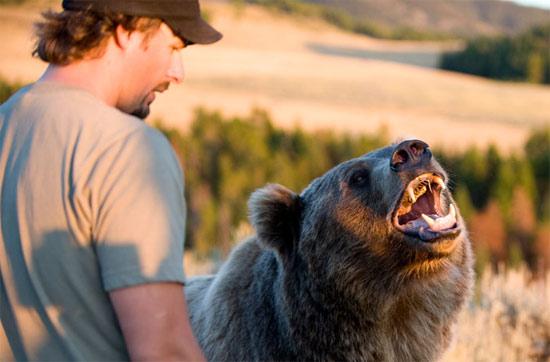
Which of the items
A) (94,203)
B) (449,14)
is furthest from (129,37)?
(449,14)

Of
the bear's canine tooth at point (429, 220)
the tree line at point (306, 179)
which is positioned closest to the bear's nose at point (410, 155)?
the bear's canine tooth at point (429, 220)

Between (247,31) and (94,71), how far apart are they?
58998mm

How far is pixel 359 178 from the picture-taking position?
Result: 3869 millimetres

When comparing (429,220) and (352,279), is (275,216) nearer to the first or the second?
(352,279)

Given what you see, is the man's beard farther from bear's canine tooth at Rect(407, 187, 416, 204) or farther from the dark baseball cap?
bear's canine tooth at Rect(407, 187, 416, 204)

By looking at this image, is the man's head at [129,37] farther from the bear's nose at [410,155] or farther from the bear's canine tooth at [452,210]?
the bear's canine tooth at [452,210]

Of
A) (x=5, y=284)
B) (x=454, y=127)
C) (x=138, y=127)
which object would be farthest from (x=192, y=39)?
(x=454, y=127)

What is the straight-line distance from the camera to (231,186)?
16062 mm

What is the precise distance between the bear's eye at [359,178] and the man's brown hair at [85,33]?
1.54 meters

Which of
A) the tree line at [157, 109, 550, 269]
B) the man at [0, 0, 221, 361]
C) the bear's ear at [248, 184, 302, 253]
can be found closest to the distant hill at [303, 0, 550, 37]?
the tree line at [157, 109, 550, 269]

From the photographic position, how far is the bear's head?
140 inches

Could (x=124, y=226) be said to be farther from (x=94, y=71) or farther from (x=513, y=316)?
(x=513, y=316)

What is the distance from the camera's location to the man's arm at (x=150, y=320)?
2.25 m

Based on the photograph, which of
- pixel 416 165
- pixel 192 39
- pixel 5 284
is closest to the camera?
pixel 5 284
